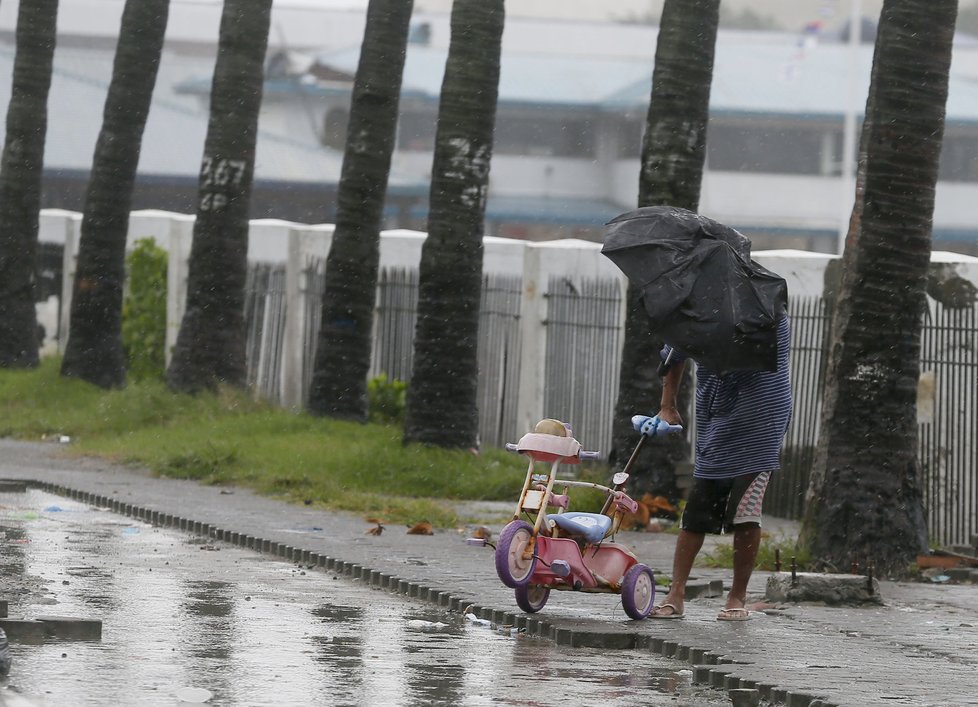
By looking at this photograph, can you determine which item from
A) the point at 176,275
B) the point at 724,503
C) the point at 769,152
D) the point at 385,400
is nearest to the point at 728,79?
the point at 769,152

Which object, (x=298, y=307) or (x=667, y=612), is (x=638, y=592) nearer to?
(x=667, y=612)

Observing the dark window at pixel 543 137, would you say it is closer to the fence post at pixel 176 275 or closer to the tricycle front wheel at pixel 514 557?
the fence post at pixel 176 275

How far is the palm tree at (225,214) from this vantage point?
22047mm

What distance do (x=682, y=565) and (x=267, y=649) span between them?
2614 millimetres

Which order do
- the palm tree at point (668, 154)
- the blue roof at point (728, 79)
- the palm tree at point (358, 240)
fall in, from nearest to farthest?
the palm tree at point (668, 154) < the palm tree at point (358, 240) < the blue roof at point (728, 79)

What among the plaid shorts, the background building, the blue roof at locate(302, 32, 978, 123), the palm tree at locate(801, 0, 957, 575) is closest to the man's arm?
the plaid shorts

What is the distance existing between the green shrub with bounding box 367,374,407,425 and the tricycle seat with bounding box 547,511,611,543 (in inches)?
470

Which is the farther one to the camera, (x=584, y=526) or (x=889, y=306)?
(x=889, y=306)

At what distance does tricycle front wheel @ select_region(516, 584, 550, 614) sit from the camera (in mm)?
10195

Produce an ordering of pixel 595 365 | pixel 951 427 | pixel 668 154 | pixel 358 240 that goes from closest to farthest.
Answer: pixel 951 427, pixel 668 154, pixel 595 365, pixel 358 240

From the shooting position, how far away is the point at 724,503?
1065 centimetres

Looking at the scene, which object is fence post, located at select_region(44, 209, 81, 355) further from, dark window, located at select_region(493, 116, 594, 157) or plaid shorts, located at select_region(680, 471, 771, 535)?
dark window, located at select_region(493, 116, 594, 157)

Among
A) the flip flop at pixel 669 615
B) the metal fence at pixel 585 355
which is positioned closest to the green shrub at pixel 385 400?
the metal fence at pixel 585 355

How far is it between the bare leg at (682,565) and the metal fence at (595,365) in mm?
5114
